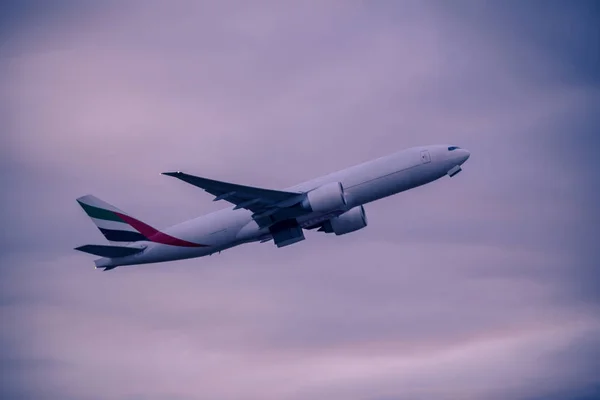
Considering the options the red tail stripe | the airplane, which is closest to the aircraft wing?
the airplane

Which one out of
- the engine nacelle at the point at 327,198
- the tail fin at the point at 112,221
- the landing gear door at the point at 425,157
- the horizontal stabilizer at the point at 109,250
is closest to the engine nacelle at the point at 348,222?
the engine nacelle at the point at 327,198

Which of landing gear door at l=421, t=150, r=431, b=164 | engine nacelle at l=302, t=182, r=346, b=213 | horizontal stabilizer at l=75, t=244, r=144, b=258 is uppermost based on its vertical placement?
landing gear door at l=421, t=150, r=431, b=164

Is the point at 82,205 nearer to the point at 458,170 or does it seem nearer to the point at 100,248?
the point at 100,248

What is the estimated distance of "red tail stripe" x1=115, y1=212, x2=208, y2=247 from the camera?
171 ft

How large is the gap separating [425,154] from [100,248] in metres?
24.1

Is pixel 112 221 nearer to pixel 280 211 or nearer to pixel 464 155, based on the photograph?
pixel 280 211

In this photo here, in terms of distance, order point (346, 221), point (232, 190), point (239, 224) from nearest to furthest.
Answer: point (232, 190), point (239, 224), point (346, 221)

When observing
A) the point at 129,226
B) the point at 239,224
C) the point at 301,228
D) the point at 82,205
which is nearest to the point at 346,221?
the point at 301,228

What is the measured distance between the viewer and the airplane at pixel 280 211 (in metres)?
48.6

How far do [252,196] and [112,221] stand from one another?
13.9 meters

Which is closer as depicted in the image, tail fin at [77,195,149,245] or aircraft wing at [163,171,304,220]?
Result: aircraft wing at [163,171,304,220]

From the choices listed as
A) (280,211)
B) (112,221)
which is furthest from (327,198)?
(112,221)

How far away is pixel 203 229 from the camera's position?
51625mm

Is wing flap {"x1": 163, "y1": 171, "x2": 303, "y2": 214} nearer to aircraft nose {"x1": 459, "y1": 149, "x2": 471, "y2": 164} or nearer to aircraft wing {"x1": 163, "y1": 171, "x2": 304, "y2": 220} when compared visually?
aircraft wing {"x1": 163, "y1": 171, "x2": 304, "y2": 220}
